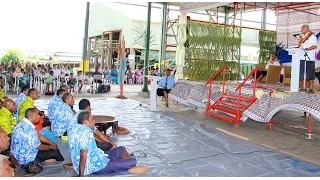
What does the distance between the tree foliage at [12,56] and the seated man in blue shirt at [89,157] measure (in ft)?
66.0

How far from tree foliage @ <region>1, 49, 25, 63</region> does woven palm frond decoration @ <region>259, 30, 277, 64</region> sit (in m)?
16.7

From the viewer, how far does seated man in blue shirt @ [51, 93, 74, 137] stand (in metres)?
5.20

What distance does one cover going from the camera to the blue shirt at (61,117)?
17.3 ft

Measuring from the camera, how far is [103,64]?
2597 cm

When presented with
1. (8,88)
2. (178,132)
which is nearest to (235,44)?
(178,132)

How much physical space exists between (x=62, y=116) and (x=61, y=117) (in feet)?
0.08

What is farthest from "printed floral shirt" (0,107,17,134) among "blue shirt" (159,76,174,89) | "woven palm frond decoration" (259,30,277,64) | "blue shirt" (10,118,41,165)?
"woven palm frond decoration" (259,30,277,64)

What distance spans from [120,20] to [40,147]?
22.2 m

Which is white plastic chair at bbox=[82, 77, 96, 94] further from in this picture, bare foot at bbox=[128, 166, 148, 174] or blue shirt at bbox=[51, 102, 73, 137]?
bare foot at bbox=[128, 166, 148, 174]

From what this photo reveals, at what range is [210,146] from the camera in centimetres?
531

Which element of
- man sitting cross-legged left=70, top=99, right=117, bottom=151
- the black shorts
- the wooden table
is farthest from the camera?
the black shorts

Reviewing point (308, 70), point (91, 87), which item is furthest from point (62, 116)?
point (91, 87)

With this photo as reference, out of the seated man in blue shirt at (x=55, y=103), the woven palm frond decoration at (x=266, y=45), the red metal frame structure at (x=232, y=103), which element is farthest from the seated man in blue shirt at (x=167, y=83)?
the seated man in blue shirt at (x=55, y=103)

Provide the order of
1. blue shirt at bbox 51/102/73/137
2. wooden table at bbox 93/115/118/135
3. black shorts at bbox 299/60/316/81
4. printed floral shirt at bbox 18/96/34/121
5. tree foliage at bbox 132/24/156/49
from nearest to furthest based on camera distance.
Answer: printed floral shirt at bbox 18/96/34/121 → blue shirt at bbox 51/102/73/137 → wooden table at bbox 93/115/118/135 → black shorts at bbox 299/60/316/81 → tree foliage at bbox 132/24/156/49
